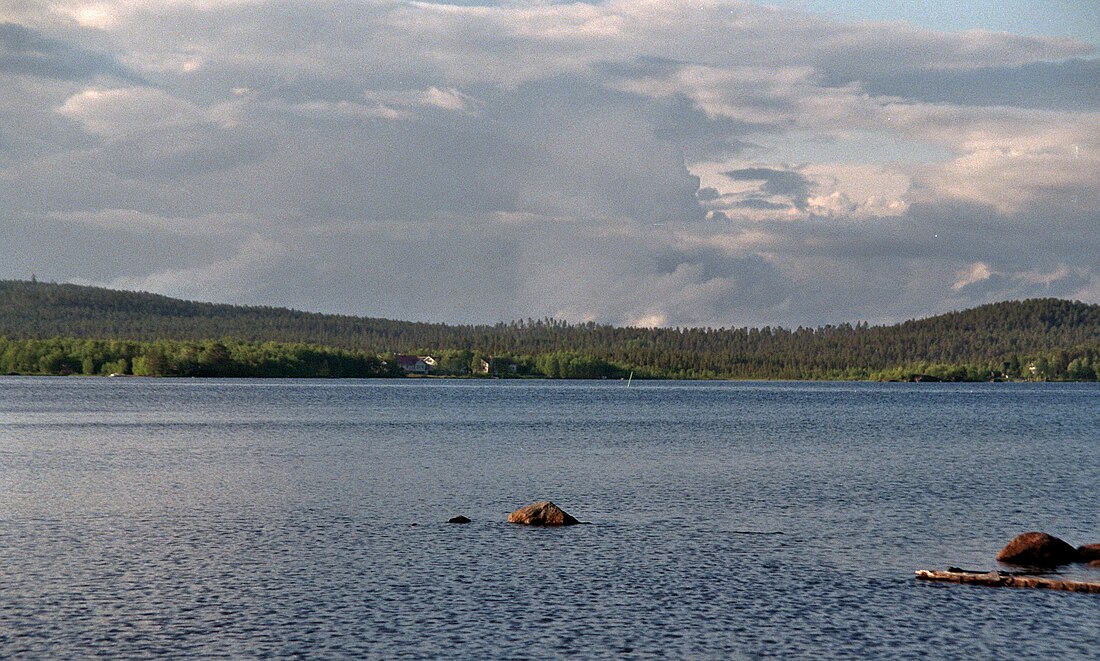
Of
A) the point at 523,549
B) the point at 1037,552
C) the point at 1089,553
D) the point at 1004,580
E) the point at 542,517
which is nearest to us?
the point at 1004,580

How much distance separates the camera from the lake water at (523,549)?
26594mm

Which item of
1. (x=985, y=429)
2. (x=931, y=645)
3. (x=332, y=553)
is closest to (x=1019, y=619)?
(x=931, y=645)

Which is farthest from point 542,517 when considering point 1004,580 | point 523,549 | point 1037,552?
point 1004,580

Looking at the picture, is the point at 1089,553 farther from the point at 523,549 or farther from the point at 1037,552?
the point at 523,549

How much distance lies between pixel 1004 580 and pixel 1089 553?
6.53 metres

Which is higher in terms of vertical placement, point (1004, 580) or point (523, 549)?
point (1004, 580)

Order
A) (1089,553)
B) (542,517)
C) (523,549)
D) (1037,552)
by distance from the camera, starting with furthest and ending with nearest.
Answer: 1. (542,517)
2. (523,549)
3. (1089,553)
4. (1037,552)

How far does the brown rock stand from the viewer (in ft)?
119

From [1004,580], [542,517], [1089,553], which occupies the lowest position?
[542,517]

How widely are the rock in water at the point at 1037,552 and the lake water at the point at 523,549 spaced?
150 centimetres

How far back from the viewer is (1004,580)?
104 feet

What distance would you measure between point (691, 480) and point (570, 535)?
2255 cm

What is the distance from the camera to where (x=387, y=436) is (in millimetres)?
99562

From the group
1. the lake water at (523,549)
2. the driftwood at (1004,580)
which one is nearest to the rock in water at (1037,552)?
the lake water at (523,549)
